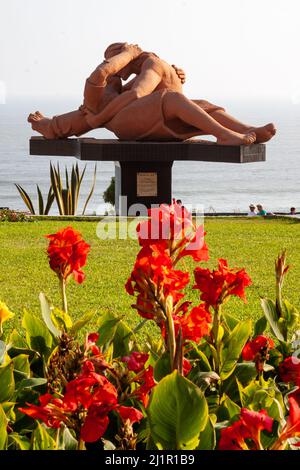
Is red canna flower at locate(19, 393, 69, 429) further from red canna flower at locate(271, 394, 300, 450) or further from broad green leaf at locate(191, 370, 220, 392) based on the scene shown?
broad green leaf at locate(191, 370, 220, 392)

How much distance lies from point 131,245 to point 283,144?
8455 cm

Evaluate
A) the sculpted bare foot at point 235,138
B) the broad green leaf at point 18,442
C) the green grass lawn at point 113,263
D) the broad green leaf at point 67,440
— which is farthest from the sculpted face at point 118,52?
the broad green leaf at point 67,440

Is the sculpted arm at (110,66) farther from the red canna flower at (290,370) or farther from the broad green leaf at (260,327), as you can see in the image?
the red canna flower at (290,370)

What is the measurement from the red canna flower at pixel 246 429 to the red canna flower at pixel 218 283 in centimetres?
75

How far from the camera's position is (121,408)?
1.67m

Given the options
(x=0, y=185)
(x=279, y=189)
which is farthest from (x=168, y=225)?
(x=279, y=189)

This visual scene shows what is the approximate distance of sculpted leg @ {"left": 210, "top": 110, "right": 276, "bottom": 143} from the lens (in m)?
13.4

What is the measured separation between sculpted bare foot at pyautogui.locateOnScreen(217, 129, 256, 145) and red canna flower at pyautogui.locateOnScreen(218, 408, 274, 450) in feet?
38.4

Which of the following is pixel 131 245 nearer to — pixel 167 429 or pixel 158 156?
pixel 158 156

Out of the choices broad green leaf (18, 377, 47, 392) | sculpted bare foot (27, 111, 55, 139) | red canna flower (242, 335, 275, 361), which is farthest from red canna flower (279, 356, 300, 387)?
sculpted bare foot (27, 111, 55, 139)

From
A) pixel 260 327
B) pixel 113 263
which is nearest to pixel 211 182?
pixel 113 263

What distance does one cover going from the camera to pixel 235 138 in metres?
13.1

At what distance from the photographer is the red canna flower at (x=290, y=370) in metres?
2.31

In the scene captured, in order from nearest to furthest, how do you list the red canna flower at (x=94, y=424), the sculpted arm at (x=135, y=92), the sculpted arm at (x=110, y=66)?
the red canna flower at (x=94, y=424) < the sculpted arm at (x=110, y=66) < the sculpted arm at (x=135, y=92)
